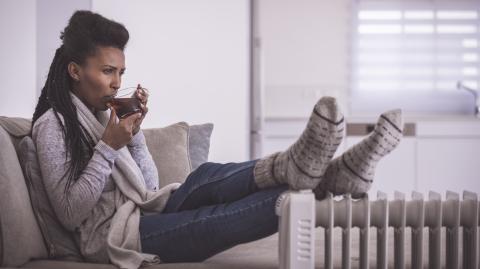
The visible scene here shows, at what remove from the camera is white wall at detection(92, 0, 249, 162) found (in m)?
3.04

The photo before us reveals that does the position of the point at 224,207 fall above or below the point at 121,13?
below

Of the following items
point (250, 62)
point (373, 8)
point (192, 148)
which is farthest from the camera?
point (373, 8)

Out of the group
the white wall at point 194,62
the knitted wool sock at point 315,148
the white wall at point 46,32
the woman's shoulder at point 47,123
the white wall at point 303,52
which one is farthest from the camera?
the white wall at point 303,52

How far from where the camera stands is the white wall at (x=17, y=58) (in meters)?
2.17

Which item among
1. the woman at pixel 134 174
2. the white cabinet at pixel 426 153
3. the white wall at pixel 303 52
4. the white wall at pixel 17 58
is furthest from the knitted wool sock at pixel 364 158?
the white wall at pixel 303 52

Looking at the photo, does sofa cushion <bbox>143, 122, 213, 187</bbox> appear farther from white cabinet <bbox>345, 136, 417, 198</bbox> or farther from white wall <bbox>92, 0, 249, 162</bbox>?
white cabinet <bbox>345, 136, 417, 198</bbox>

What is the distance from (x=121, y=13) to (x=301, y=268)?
6.31 ft

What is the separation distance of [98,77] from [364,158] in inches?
31.2

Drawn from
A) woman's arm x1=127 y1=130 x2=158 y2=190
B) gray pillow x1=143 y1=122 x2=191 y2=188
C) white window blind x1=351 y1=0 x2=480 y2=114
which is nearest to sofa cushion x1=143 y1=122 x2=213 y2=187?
gray pillow x1=143 y1=122 x2=191 y2=188

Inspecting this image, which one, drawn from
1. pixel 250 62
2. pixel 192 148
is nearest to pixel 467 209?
pixel 192 148

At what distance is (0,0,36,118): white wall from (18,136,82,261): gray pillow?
0.64m

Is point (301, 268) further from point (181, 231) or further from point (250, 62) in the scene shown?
point (250, 62)

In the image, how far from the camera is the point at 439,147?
4.66 m

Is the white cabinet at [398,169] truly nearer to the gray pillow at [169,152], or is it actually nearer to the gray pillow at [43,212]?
the gray pillow at [169,152]
